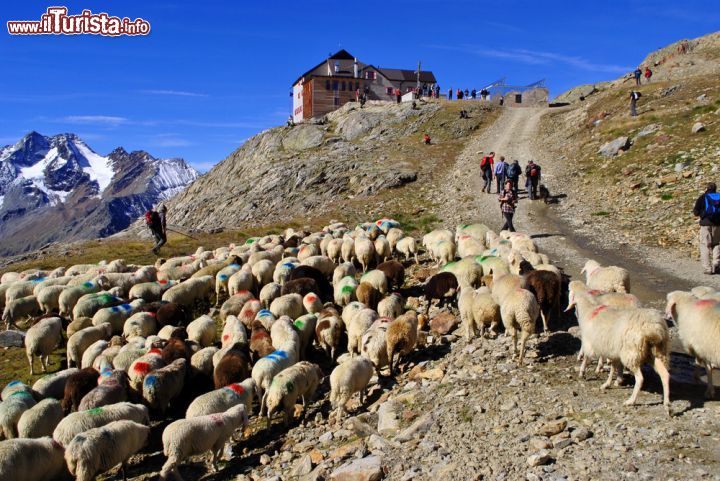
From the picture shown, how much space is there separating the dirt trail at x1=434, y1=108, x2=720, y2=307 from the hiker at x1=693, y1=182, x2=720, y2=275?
422 mm

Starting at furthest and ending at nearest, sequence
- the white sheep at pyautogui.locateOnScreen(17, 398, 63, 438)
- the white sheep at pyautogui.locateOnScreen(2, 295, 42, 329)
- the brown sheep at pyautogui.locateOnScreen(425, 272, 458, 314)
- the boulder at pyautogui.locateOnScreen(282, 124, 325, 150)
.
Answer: the boulder at pyautogui.locateOnScreen(282, 124, 325, 150) < the white sheep at pyautogui.locateOnScreen(2, 295, 42, 329) < the brown sheep at pyautogui.locateOnScreen(425, 272, 458, 314) < the white sheep at pyautogui.locateOnScreen(17, 398, 63, 438)

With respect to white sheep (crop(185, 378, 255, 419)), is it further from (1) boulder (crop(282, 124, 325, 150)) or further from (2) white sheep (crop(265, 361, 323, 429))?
(1) boulder (crop(282, 124, 325, 150))

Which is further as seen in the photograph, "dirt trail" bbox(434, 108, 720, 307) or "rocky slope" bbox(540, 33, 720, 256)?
"rocky slope" bbox(540, 33, 720, 256)

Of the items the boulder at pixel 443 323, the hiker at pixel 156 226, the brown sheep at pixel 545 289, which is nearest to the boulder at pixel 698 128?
the brown sheep at pixel 545 289

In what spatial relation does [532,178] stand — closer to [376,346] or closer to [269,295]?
[269,295]

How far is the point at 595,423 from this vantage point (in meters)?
6.83

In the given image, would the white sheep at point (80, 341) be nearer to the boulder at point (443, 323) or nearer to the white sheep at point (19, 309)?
the white sheep at point (19, 309)

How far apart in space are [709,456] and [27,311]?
676 inches

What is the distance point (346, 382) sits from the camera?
934 centimetres

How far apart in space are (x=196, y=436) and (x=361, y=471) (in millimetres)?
2799

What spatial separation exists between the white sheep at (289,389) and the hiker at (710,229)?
422 inches

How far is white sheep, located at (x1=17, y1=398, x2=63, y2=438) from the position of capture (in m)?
8.87

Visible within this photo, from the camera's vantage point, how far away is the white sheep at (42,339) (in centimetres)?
1270

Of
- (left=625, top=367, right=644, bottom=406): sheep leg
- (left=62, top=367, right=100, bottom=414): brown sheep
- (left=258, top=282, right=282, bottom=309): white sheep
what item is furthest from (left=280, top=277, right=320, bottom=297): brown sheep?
(left=625, top=367, right=644, bottom=406): sheep leg
